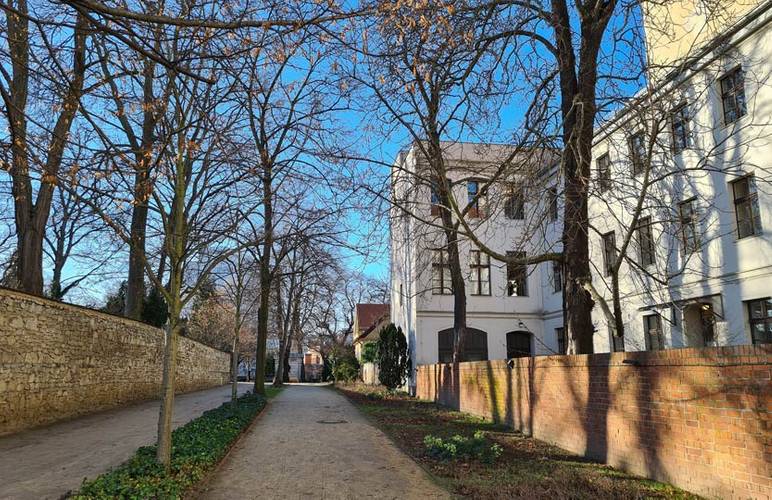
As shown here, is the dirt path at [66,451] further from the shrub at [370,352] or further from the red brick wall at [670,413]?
the shrub at [370,352]

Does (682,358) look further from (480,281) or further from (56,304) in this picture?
(480,281)

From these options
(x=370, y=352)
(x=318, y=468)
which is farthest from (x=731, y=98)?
(x=370, y=352)

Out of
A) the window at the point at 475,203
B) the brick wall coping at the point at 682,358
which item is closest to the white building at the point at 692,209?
the window at the point at 475,203

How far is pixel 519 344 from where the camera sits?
30.3 m

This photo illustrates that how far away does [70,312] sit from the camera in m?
13.3

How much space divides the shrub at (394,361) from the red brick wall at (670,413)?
18.0 meters

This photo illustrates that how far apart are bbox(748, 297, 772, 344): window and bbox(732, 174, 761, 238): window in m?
2.02

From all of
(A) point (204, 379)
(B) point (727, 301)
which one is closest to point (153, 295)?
(A) point (204, 379)

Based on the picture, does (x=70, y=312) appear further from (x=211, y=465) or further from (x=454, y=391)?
(x=454, y=391)

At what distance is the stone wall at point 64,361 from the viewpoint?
1059 cm

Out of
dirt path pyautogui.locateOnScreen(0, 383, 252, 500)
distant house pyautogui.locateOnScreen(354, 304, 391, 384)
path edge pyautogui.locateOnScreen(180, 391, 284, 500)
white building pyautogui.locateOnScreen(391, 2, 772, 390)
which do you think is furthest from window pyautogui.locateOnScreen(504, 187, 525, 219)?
distant house pyautogui.locateOnScreen(354, 304, 391, 384)

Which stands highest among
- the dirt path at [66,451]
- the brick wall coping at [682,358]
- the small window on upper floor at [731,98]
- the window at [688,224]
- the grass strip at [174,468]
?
the small window on upper floor at [731,98]

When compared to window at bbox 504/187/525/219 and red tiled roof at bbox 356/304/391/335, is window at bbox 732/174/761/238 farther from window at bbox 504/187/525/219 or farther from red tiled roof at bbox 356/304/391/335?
red tiled roof at bbox 356/304/391/335

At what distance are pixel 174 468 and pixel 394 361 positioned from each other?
22386 mm
